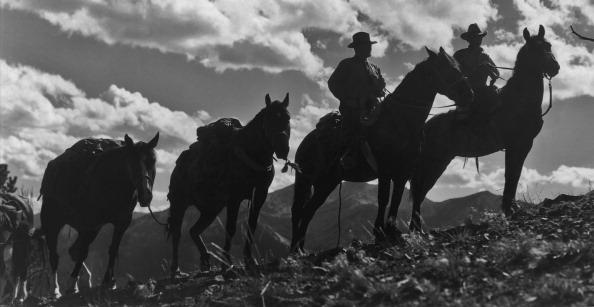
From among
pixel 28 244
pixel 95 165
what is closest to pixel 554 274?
pixel 95 165

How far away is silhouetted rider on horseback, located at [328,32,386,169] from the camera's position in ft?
37.6

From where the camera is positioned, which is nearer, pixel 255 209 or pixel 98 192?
pixel 255 209

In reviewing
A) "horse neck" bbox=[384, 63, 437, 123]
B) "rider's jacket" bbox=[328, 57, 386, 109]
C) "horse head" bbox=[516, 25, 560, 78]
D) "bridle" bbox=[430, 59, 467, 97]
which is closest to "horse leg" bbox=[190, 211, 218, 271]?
"rider's jacket" bbox=[328, 57, 386, 109]

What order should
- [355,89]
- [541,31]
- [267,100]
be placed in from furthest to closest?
[541,31] < [355,89] < [267,100]

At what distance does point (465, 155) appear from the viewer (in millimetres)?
14086

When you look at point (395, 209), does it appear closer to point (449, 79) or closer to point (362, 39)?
point (449, 79)

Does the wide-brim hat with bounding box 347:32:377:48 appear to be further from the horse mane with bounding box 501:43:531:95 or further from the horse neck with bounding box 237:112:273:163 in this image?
the horse mane with bounding box 501:43:531:95

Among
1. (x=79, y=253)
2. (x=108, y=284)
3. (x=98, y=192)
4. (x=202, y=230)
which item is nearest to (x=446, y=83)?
(x=202, y=230)

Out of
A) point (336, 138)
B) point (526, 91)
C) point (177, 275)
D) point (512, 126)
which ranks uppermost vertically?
point (526, 91)

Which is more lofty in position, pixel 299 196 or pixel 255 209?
pixel 299 196

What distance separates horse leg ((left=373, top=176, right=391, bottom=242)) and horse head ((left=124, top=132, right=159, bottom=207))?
4.47 meters

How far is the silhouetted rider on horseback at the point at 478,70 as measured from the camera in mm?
13211

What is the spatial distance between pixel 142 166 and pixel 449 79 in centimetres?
619

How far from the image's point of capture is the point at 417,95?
35.3 ft
